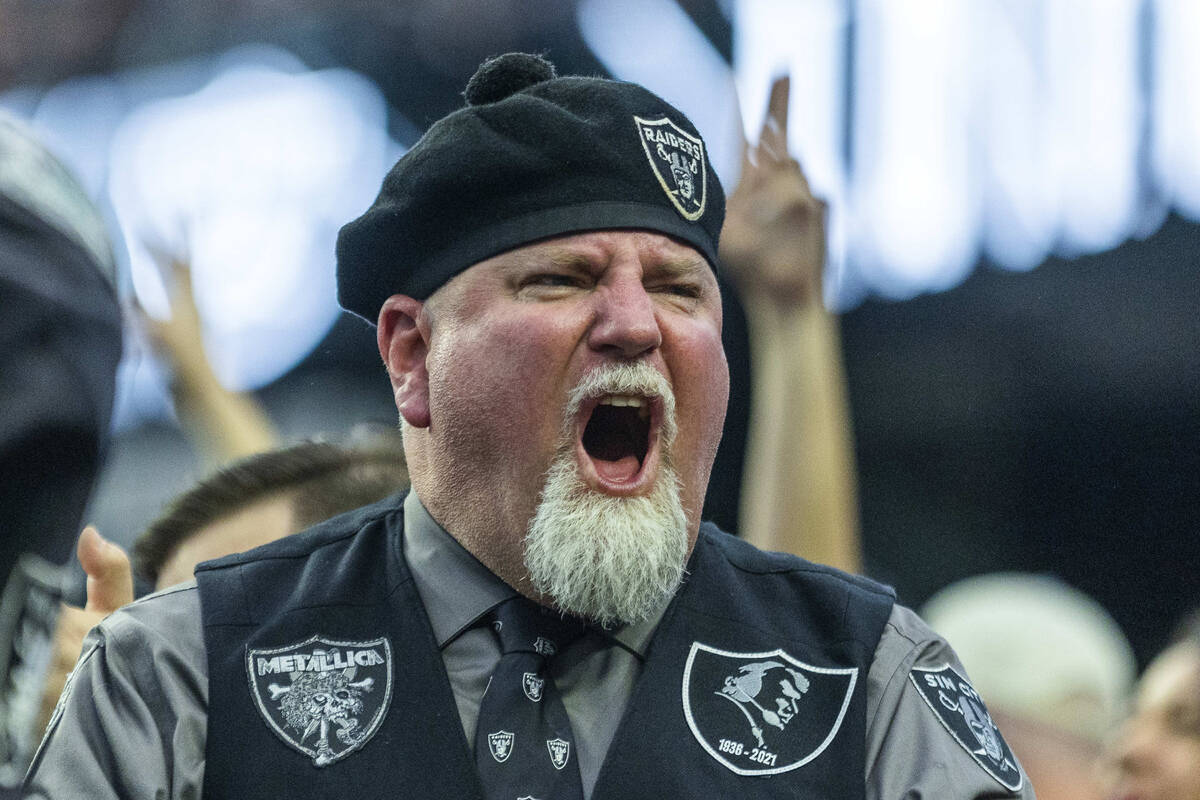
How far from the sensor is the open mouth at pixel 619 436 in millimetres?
1734

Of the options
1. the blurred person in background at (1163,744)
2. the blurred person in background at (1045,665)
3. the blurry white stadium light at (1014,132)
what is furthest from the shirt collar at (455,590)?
the blurry white stadium light at (1014,132)

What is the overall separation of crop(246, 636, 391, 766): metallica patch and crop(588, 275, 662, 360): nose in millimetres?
473

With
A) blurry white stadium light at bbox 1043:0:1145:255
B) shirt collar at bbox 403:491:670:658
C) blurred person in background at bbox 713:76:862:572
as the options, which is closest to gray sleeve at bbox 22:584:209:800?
shirt collar at bbox 403:491:670:658

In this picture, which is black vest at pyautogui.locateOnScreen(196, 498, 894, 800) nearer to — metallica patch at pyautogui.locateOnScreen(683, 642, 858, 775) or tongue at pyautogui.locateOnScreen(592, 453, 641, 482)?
metallica patch at pyautogui.locateOnScreen(683, 642, 858, 775)

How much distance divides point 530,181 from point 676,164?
0.69ft

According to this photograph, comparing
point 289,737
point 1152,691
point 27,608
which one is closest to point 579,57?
point 1152,691

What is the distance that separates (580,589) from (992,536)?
127 inches

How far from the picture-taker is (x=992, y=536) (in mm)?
4621

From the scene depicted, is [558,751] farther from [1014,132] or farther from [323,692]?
[1014,132]

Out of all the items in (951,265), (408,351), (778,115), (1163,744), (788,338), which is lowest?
(1163,744)

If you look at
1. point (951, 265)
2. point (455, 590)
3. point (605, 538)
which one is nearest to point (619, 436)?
point (605, 538)

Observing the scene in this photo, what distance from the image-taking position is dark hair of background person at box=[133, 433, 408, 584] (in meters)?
2.45

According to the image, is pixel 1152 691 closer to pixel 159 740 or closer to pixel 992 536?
pixel 992 536

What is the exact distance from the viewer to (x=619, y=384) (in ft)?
5.53
